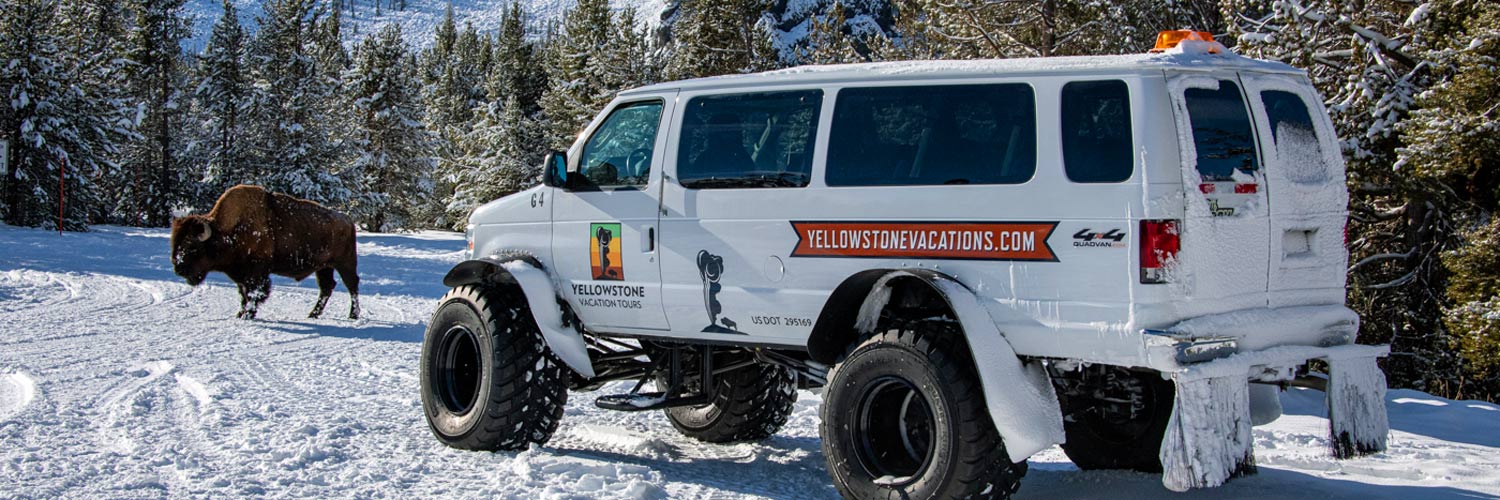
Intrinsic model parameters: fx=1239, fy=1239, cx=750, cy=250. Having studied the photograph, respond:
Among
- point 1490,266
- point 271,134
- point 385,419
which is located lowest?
point 385,419

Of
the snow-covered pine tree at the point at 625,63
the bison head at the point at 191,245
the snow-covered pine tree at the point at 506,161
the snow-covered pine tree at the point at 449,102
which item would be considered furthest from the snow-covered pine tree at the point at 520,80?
the bison head at the point at 191,245

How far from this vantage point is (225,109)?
57.6m

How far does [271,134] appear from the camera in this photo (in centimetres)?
5581

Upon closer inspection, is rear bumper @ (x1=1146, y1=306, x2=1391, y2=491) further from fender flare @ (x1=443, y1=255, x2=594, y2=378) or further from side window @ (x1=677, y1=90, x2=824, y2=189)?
fender flare @ (x1=443, y1=255, x2=594, y2=378)

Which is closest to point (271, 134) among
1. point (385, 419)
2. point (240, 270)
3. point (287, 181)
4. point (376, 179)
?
point (287, 181)

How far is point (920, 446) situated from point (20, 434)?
5.35 metres

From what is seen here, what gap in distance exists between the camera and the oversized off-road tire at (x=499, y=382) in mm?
7188

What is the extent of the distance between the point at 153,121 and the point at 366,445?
73.4 metres

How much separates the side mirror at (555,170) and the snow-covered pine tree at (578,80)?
39.1 meters

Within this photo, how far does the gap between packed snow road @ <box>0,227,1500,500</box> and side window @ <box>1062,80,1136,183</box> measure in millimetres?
2091

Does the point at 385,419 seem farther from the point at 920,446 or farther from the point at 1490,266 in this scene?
the point at 1490,266

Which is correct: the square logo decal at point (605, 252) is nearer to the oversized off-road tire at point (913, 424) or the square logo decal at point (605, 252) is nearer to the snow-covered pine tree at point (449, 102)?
the oversized off-road tire at point (913, 424)

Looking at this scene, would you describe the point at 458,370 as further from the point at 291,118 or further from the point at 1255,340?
the point at 291,118

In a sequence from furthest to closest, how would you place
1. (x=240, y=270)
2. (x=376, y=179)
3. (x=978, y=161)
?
1. (x=376, y=179)
2. (x=240, y=270)
3. (x=978, y=161)
